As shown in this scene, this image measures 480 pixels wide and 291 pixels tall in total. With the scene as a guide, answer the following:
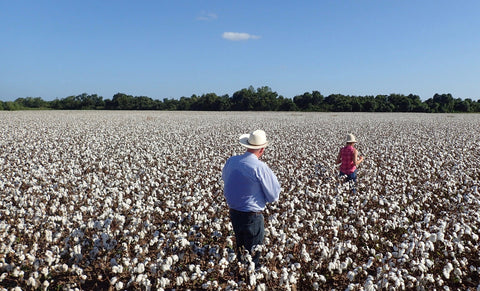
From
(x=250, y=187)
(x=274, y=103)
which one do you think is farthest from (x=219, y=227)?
(x=274, y=103)

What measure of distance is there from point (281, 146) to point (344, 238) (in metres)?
10.5

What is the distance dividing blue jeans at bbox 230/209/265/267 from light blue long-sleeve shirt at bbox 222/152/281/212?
0.32 ft

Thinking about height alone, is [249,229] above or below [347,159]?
below

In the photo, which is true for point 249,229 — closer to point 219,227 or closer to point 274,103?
point 219,227

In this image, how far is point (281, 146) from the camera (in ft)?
51.9

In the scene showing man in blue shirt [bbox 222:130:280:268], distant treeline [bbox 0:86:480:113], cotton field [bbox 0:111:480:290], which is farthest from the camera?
distant treeline [bbox 0:86:480:113]

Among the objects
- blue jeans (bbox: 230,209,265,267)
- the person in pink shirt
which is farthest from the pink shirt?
blue jeans (bbox: 230,209,265,267)

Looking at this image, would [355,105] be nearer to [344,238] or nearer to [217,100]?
[217,100]

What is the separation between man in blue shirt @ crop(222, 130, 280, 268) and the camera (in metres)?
3.93

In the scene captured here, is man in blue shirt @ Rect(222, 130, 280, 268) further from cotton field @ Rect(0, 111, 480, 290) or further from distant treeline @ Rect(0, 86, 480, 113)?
distant treeline @ Rect(0, 86, 480, 113)

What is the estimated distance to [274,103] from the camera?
84.3m

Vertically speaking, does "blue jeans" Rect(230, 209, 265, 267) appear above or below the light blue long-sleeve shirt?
below

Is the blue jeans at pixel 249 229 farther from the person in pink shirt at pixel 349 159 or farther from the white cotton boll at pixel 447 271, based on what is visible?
the person in pink shirt at pixel 349 159

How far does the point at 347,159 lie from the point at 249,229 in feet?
15.6
